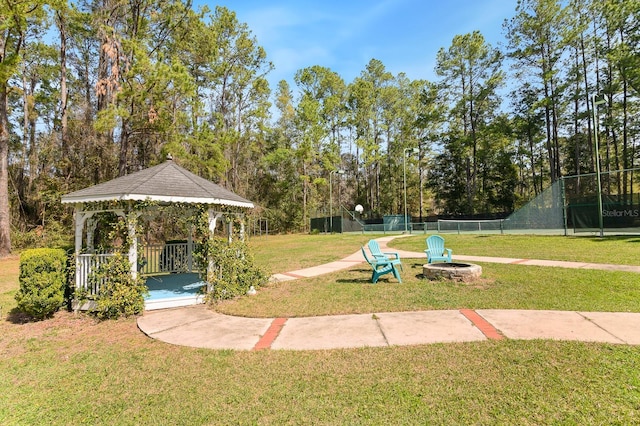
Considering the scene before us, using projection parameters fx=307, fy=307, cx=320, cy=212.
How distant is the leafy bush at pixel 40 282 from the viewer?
547 cm

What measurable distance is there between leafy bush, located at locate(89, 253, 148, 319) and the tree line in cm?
901

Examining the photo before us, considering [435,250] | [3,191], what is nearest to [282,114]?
[3,191]

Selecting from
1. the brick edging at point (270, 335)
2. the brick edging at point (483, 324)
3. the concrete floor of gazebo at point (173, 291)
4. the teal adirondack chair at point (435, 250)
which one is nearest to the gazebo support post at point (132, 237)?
the concrete floor of gazebo at point (173, 291)

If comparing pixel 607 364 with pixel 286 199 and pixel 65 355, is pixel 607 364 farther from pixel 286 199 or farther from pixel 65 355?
pixel 286 199

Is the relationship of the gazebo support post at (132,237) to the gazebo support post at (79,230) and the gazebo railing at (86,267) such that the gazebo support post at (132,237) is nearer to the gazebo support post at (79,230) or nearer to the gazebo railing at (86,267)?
the gazebo railing at (86,267)

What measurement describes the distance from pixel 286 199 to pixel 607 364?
1441 inches

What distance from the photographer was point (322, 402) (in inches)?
109

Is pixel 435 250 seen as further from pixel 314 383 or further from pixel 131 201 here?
pixel 131 201

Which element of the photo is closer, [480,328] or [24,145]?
[480,328]

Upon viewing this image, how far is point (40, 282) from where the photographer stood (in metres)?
5.56

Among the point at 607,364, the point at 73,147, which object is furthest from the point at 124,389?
the point at 73,147

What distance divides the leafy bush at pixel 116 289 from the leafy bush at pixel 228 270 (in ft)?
4.45

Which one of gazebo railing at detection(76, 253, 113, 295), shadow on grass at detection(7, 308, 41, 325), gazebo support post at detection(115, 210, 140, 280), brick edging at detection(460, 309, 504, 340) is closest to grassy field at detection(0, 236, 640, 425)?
brick edging at detection(460, 309, 504, 340)

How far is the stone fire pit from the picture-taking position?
6.98m
